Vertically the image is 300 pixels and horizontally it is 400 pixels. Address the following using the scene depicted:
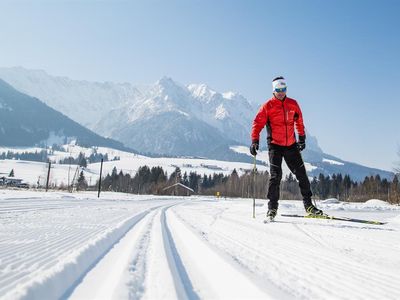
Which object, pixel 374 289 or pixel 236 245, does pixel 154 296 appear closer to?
pixel 374 289

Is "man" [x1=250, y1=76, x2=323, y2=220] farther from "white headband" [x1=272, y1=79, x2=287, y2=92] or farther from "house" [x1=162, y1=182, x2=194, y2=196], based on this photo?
"house" [x1=162, y1=182, x2=194, y2=196]

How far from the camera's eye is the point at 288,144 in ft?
22.7

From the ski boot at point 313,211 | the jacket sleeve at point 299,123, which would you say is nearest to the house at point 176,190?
the jacket sleeve at point 299,123

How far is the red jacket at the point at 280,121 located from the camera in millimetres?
6941

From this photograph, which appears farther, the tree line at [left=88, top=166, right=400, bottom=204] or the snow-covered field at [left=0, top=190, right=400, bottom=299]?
the tree line at [left=88, top=166, right=400, bottom=204]

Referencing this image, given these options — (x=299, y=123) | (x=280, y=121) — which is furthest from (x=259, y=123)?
(x=299, y=123)

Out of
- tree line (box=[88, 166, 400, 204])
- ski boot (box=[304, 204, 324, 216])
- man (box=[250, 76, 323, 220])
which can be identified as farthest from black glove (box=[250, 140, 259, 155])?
tree line (box=[88, 166, 400, 204])

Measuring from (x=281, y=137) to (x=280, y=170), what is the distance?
66 centimetres

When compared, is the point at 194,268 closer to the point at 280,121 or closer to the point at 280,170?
the point at 280,170

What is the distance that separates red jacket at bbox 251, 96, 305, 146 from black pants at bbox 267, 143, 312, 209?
136 millimetres

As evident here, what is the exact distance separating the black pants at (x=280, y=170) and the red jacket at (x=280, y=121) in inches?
5.3

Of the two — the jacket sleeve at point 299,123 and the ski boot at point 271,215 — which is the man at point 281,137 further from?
the ski boot at point 271,215

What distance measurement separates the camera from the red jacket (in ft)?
22.8

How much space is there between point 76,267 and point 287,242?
7.39 ft
